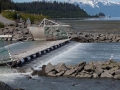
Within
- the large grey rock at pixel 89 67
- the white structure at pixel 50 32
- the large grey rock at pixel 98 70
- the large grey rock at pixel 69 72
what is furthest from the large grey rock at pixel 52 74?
the white structure at pixel 50 32

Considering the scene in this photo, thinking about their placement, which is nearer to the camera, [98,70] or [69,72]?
[98,70]

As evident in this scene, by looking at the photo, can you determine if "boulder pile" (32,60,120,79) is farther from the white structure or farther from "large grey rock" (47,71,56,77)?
the white structure

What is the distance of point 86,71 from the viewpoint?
69.6 ft

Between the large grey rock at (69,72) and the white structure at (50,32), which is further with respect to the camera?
the white structure at (50,32)

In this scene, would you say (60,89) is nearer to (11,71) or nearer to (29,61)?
(11,71)

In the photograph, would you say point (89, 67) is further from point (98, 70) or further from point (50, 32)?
point (50, 32)

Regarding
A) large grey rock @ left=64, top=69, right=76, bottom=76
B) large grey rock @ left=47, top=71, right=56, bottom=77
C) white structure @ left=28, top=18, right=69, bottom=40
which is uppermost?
large grey rock @ left=64, top=69, right=76, bottom=76

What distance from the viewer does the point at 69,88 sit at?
58.7 feet

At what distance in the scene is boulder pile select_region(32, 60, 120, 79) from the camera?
20.7 meters

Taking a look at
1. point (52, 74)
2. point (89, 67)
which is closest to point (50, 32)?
point (52, 74)

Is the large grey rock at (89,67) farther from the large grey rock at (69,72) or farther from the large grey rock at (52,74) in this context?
the large grey rock at (52,74)

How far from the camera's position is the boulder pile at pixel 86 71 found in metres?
20.7

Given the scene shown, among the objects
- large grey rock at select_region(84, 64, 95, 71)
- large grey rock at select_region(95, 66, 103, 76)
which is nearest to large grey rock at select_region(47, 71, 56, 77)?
large grey rock at select_region(84, 64, 95, 71)

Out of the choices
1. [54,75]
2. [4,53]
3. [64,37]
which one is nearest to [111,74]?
[54,75]
